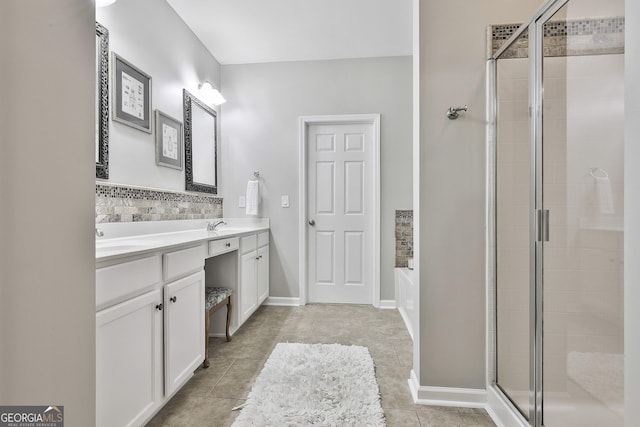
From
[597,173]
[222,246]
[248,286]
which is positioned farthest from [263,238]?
[597,173]

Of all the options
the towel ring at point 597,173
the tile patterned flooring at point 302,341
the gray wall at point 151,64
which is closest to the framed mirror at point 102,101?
the gray wall at point 151,64

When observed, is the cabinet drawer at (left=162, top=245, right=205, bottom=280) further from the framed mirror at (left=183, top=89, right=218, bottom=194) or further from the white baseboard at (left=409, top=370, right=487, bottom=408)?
the white baseboard at (left=409, top=370, right=487, bottom=408)

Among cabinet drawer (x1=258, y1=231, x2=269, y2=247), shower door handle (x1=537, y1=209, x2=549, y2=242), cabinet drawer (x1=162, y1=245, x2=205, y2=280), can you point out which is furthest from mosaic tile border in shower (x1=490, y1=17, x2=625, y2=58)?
cabinet drawer (x1=258, y1=231, x2=269, y2=247)

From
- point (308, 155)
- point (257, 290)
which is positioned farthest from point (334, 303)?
point (308, 155)

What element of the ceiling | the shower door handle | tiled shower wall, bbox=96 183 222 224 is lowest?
the shower door handle

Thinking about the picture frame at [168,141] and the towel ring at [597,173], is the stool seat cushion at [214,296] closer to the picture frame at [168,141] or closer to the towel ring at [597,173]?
the picture frame at [168,141]

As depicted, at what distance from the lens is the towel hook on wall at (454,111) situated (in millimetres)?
1548

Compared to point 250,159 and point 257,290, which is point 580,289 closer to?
point 257,290

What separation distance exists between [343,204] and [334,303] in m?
1.08

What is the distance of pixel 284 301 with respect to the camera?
10.5ft

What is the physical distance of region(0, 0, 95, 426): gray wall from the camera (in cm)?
39

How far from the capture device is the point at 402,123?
311cm

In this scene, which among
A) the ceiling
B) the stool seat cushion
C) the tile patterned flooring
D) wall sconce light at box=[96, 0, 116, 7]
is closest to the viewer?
the tile patterned flooring

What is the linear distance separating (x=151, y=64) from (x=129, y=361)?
200 cm
